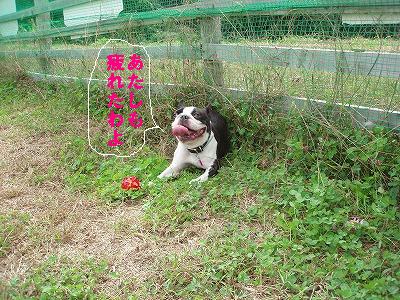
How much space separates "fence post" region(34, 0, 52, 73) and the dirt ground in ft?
10.2

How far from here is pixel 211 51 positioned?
11.3 feet

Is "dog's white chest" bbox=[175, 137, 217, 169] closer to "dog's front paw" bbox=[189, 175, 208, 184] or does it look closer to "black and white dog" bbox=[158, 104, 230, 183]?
"black and white dog" bbox=[158, 104, 230, 183]

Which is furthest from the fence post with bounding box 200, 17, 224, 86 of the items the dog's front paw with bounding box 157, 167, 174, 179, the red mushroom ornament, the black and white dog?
the red mushroom ornament

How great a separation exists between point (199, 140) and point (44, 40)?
3.87 meters

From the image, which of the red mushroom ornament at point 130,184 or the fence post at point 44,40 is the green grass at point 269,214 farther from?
the fence post at point 44,40

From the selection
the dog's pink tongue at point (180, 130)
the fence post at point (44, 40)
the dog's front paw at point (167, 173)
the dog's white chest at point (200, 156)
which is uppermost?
the fence post at point (44, 40)

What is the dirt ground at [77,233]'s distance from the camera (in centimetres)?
228

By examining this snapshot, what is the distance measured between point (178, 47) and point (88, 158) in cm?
121

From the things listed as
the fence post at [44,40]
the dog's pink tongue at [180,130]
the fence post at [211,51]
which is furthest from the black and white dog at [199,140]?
the fence post at [44,40]

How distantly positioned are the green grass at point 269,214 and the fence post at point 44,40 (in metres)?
3.09

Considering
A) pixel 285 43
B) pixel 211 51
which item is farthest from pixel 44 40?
pixel 285 43

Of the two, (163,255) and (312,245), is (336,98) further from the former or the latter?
(163,255)

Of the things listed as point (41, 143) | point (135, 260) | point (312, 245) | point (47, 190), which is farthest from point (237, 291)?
point (41, 143)

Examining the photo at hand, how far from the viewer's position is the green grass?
1.96 meters
